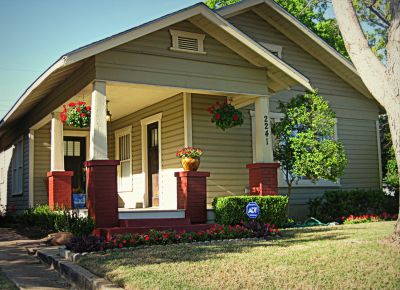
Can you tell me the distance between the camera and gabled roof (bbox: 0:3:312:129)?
10.1m

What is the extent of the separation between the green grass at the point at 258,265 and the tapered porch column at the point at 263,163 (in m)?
3.51

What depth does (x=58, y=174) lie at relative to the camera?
1387cm

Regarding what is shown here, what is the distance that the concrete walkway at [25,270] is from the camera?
22.6ft

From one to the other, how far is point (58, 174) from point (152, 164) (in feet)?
8.55

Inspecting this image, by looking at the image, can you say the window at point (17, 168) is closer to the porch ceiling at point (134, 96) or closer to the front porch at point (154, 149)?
the front porch at point (154, 149)

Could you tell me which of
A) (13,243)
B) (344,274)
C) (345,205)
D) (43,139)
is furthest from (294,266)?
(43,139)

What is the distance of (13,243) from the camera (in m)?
11.6

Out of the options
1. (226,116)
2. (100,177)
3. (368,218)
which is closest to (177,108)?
(226,116)

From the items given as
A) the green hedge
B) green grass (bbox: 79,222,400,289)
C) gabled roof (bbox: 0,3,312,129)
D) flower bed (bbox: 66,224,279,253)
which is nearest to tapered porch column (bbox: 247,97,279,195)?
the green hedge

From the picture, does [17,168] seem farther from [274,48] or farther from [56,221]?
[274,48]

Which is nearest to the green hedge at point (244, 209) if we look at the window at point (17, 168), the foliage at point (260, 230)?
the foliage at point (260, 230)

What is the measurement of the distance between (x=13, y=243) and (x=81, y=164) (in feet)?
20.0

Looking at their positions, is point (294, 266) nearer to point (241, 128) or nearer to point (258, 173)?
point (258, 173)

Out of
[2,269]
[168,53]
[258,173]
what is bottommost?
[2,269]
